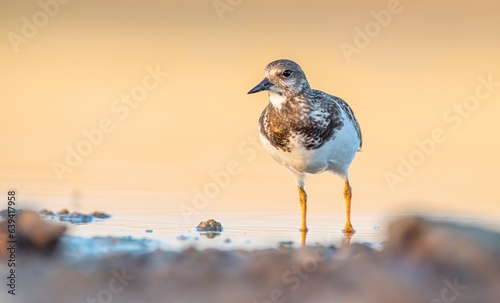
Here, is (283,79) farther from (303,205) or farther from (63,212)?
(63,212)

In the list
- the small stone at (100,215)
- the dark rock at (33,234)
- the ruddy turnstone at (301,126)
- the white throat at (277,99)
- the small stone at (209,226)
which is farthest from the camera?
the white throat at (277,99)

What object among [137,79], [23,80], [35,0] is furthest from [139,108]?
[35,0]

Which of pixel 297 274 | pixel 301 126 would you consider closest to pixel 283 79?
pixel 301 126

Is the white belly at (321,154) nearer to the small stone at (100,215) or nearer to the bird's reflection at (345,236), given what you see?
the bird's reflection at (345,236)

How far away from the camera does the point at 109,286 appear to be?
4426mm

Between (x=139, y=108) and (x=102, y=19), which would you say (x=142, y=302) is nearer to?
(x=139, y=108)

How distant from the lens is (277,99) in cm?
788

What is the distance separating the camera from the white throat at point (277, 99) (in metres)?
7.83

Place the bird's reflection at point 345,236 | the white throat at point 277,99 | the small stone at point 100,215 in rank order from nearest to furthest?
the bird's reflection at point 345,236 < the small stone at point 100,215 < the white throat at point 277,99

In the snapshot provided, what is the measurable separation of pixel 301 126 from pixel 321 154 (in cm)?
28

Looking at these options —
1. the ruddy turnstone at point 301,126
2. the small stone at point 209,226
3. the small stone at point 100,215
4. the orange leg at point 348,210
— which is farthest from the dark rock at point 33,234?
the orange leg at point 348,210

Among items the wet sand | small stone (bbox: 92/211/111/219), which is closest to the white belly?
small stone (bbox: 92/211/111/219)

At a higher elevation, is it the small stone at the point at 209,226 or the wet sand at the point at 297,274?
the small stone at the point at 209,226

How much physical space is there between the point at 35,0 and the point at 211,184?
1117cm
